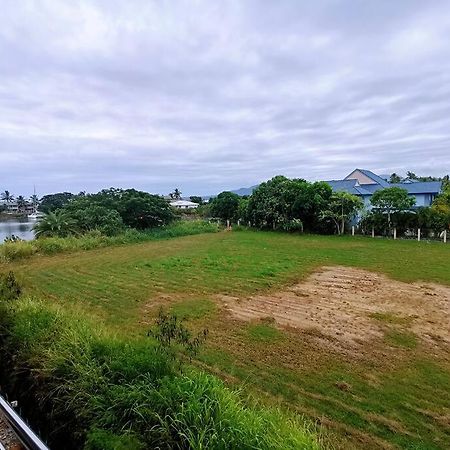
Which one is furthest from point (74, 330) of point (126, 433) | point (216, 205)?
point (216, 205)

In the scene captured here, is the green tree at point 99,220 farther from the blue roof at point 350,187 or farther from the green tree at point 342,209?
the blue roof at point 350,187

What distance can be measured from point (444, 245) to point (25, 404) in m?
15.1

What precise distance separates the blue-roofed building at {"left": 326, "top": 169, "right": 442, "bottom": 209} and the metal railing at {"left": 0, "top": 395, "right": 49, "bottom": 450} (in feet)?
63.2

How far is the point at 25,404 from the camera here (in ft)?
8.95

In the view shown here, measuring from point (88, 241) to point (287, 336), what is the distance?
495 inches

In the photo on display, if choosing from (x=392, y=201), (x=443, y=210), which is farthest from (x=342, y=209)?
(x=443, y=210)

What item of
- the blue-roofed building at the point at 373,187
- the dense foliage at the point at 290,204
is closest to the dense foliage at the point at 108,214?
the dense foliage at the point at 290,204

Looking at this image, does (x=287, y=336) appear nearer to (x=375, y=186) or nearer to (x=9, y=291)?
(x=9, y=291)

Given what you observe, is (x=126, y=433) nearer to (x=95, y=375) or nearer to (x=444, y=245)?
(x=95, y=375)

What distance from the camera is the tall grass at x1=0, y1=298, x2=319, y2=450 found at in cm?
186

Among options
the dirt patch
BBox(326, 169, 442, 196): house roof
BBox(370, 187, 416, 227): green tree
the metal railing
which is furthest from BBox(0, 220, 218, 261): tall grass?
the metal railing

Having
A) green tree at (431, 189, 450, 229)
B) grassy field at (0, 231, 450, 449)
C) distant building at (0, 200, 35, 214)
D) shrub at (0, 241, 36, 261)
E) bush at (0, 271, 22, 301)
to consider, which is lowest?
grassy field at (0, 231, 450, 449)

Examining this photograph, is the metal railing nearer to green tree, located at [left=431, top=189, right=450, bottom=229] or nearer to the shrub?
the shrub

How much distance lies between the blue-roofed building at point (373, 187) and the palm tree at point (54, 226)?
1513 centimetres
